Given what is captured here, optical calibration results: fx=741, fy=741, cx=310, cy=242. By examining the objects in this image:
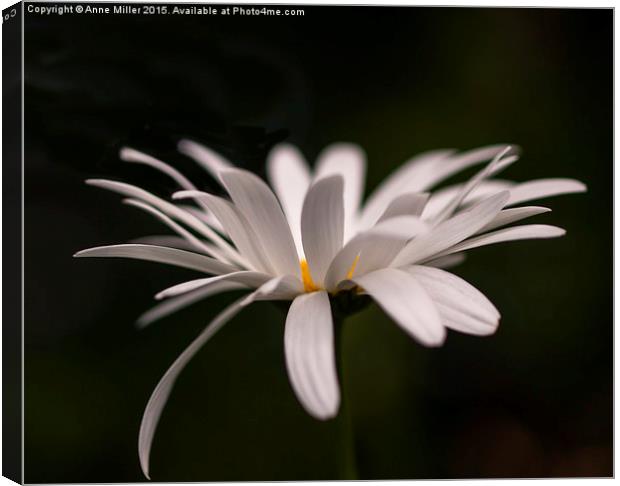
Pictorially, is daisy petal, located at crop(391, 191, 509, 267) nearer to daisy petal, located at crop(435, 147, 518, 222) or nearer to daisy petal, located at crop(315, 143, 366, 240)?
daisy petal, located at crop(435, 147, 518, 222)

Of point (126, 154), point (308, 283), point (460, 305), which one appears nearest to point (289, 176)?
point (126, 154)

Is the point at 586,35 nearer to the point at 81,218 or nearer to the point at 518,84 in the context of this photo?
the point at 518,84

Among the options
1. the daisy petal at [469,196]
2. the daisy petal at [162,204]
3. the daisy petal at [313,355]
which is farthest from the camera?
the daisy petal at [469,196]

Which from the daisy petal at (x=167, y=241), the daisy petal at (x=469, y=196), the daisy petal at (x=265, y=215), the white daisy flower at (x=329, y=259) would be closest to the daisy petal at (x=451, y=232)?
the white daisy flower at (x=329, y=259)

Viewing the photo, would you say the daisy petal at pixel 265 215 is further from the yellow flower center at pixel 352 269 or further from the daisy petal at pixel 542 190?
the daisy petal at pixel 542 190

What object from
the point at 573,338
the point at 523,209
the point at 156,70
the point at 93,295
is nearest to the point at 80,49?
the point at 156,70

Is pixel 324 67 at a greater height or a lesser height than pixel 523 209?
greater

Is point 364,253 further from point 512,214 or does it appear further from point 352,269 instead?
point 512,214
